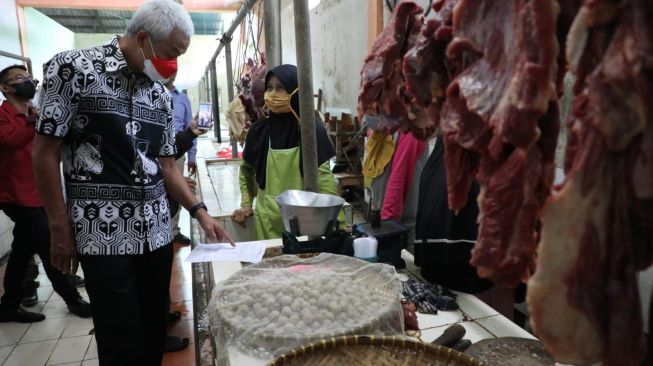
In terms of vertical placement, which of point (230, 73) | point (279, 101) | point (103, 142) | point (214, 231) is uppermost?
point (230, 73)

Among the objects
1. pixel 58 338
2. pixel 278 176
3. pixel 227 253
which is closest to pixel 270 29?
pixel 278 176

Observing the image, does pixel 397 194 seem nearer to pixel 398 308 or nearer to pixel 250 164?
pixel 250 164

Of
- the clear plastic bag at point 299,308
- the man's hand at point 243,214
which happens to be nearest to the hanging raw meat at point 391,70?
the clear plastic bag at point 299,308

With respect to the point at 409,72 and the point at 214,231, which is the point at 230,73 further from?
the point at 409,72

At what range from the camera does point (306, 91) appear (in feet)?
8.66

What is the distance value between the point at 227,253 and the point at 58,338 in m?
2.31

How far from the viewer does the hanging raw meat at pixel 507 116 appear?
58cm

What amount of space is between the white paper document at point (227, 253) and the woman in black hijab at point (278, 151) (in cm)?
93

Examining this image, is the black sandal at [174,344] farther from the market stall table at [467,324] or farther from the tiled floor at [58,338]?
the market stall table at [467,324]

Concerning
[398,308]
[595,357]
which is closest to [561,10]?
[595,357]

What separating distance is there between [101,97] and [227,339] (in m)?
1.12

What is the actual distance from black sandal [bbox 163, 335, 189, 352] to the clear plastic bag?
1.84 metres

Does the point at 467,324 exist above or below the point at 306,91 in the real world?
below

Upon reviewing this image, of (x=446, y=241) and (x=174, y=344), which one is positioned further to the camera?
(x=174, y=344)
